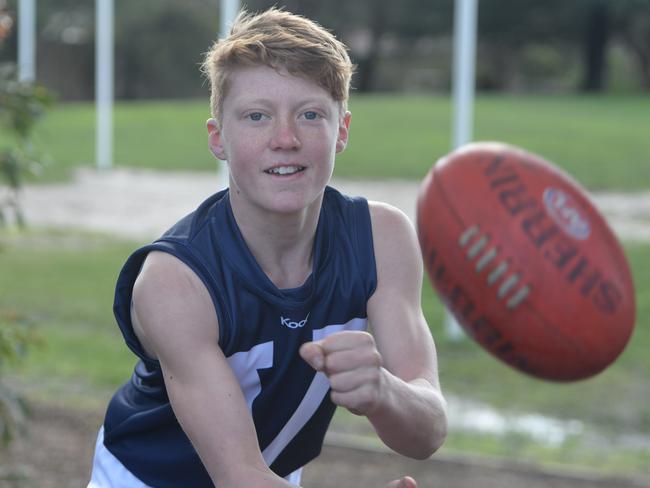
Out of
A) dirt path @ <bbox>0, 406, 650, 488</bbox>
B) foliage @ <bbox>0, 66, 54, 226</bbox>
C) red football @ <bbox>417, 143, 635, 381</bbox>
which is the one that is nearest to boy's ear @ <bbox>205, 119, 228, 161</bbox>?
foliage @ <bbox>0, 66, 54, 226</bbox>

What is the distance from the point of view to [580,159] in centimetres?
1784

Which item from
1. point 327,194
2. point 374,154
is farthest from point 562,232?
point 374,154

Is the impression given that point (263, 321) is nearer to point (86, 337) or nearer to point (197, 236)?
point (197, 236)

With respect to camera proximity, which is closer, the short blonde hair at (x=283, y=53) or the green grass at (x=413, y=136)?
the short blonde hair at (x=283, y=53)

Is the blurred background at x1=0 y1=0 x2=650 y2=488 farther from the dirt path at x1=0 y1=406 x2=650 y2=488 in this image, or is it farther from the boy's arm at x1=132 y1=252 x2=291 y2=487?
the boy's arm at x1=132 y1=252 x2=291 y2=487

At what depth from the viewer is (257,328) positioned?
8.30ft

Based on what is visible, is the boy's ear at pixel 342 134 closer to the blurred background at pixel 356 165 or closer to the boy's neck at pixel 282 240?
the boy's neck at pixel 282 240

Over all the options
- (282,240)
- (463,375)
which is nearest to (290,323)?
(282,240)

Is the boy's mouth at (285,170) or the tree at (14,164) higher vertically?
the boy's mouth at (285,170)

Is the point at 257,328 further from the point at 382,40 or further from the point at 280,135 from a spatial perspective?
the point at 382,40

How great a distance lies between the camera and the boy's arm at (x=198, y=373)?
233 centimetres

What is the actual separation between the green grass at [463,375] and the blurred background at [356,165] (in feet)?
0.06

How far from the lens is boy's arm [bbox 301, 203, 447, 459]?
6.66 ft

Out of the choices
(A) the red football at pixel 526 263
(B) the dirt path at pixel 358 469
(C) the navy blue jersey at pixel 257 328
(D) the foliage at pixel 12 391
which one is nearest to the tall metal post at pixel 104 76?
(B) the dirt path at pixel 358 469
